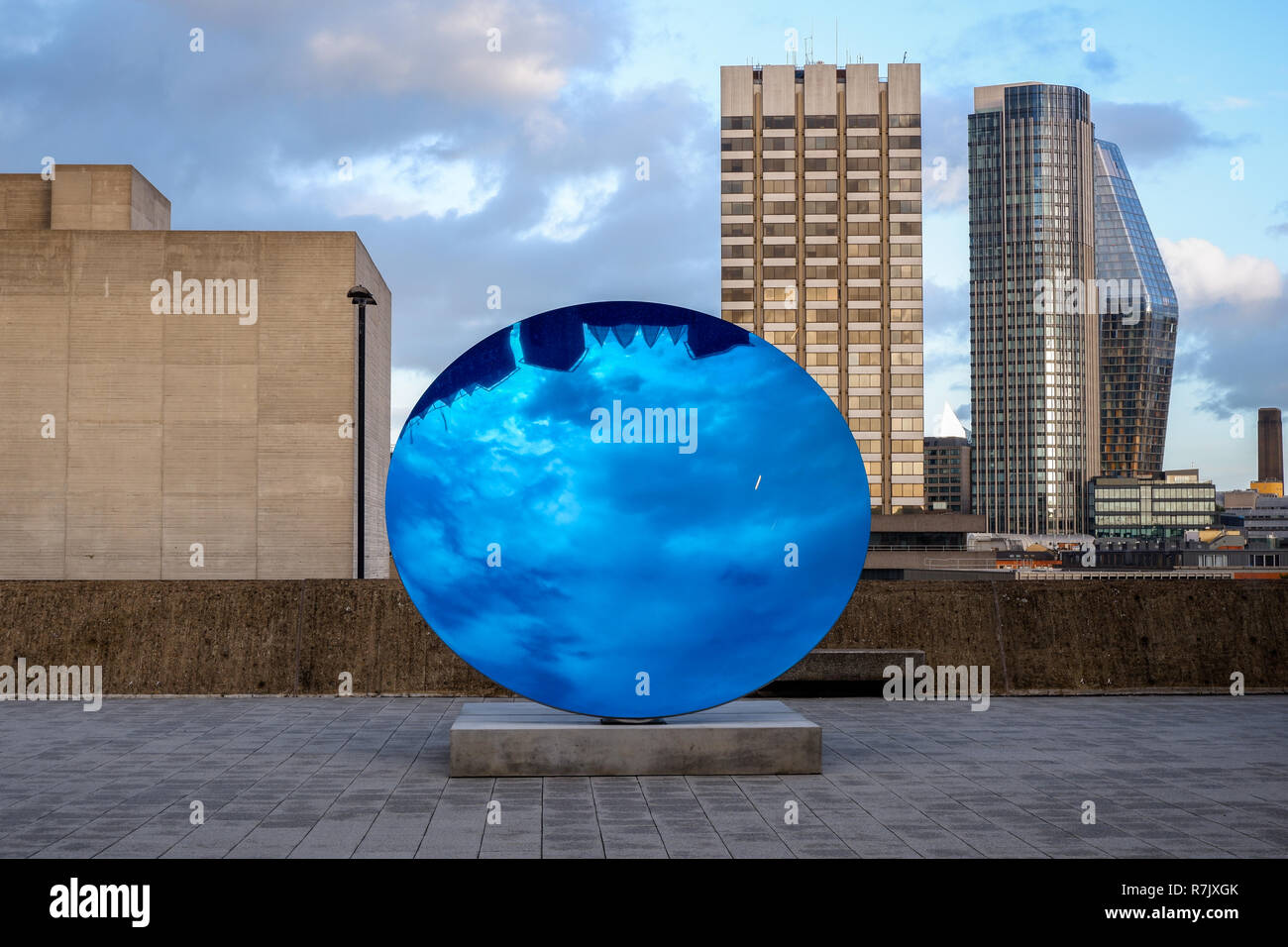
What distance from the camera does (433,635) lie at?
63.5 feet

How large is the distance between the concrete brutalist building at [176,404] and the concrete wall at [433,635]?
108ft

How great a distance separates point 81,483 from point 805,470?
160 ft

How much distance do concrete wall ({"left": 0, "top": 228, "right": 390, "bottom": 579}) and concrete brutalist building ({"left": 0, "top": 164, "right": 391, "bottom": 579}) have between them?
2.4 inches

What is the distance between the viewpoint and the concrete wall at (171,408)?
52844 millimetres

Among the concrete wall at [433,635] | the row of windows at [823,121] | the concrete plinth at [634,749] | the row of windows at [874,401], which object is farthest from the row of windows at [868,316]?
the concrete plinth at [634,749]

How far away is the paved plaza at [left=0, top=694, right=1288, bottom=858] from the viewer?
8812 mm

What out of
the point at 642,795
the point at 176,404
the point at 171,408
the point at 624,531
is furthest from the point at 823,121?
the point at 642,795

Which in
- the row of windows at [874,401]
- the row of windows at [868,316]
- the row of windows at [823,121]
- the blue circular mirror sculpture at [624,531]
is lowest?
the blue circular mirror sculpture at [624,531]

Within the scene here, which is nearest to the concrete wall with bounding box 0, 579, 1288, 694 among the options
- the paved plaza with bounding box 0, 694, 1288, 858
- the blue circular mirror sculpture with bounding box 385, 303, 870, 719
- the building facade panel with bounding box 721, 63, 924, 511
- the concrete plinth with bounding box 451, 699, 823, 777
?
the paved plaza with bounding box 0, 694, 1288, 858

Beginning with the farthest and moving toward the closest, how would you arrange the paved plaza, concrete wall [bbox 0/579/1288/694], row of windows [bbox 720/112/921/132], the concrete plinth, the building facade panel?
the building facade panel, row of windows [bbox 720/112/921/132], concrete wall [bbox 0/579/1288/694], the concrete plinth, the paved plaza

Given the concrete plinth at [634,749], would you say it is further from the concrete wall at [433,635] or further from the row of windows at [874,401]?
the row of windows at [874,401]

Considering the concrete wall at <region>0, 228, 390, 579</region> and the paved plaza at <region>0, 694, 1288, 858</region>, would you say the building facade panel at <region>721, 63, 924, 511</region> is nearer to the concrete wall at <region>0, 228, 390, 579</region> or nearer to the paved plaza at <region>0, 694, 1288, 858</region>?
the concrete wall at <region>0, 228, 390, 579</region>

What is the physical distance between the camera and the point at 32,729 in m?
14.9

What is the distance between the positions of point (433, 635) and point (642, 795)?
30.2 feet
